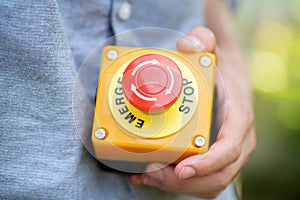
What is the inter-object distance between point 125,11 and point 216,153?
0.21 meters

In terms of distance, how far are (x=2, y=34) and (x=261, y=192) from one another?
33.3 inches

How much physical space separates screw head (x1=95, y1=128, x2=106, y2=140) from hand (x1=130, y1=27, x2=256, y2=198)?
72mm

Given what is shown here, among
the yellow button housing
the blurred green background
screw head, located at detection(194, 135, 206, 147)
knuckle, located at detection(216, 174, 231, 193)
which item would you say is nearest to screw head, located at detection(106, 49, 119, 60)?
the yellow button housing

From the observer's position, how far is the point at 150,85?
42 centimetres

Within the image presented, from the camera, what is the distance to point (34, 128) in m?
0.49

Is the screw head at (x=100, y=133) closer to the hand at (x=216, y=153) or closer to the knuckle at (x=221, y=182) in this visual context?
the hand at (x=216, y=153)

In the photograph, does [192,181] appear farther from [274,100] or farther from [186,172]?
[274,100]

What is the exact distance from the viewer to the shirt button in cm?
60

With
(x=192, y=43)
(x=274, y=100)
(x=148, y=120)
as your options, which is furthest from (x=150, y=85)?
(x=274, y=100)

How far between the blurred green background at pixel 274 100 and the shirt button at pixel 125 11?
1.86ft

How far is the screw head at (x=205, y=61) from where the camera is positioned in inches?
19.7

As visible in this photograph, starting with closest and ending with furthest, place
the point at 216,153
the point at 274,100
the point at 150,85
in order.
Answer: the point at 150,85 → the point at 216,153 → the point at 274,100

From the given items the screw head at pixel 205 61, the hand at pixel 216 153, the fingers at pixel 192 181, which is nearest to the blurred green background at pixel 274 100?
the hand at pixel 216 153

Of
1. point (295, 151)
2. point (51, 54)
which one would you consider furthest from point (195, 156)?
point (295, 151)
